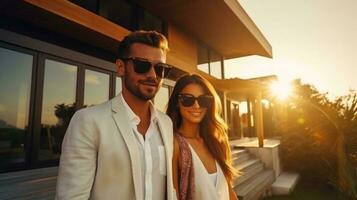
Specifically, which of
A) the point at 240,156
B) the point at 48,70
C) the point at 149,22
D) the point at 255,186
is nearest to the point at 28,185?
the point at 48,70

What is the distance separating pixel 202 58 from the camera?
1496 centimetres

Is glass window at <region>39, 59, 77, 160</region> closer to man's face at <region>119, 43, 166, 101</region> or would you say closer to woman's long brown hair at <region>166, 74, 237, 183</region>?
woman's long brown hair at <region>166, 74, 237, 183</region>

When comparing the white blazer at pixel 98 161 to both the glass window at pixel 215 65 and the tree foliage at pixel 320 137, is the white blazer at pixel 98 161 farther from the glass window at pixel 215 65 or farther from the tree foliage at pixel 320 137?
the glass window at pixel 215 65

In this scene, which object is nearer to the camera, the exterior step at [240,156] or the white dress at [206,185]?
the white dress at [206,185]

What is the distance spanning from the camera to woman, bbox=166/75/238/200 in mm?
2322

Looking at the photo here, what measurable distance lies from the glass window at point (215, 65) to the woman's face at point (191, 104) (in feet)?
42.7

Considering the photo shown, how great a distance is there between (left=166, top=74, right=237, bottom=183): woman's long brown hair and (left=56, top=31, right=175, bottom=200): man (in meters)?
0.82

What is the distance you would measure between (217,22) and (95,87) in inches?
271

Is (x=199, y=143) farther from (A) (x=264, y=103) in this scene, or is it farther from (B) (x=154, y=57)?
(A) (x=264, y=103)

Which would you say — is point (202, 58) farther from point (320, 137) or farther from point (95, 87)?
point (95, 87)

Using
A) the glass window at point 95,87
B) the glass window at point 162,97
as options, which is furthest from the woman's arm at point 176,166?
the glass window at point 162,97

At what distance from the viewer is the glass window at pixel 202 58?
14.7 meters

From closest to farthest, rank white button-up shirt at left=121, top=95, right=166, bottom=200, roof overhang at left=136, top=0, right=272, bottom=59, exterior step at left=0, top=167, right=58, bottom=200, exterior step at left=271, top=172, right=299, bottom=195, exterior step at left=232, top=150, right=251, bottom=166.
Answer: white button-up shirt at left=121, top=95, right=166, bottom=200 → exterior step at left=0, top=167, right=58, bottom=200 → exterior step at left=271, top=172, right=299, bottom=195 → exterior step at left=232, top=150, right=251, bottom=166 → roof overhang at left=136, top=0, right=272, bottom=59

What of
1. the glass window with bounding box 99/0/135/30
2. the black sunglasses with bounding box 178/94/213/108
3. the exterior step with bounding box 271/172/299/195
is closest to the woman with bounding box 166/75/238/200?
the black sunglasses with bounding box 178/94/213/108
